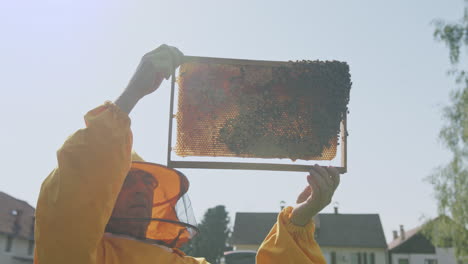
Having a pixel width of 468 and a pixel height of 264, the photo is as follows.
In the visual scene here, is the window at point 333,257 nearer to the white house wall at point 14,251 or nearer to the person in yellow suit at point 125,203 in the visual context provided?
the white house wall at point 14,251

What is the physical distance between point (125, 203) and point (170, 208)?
1.45ft

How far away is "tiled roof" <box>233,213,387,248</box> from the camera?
42156 millimetres

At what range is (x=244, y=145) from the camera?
110 inches

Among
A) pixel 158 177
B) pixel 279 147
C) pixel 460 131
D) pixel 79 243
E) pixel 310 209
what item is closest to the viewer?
pixel 79 243

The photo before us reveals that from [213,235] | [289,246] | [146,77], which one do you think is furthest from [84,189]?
[213,235]

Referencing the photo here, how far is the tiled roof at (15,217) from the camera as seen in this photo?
3181 centimetres

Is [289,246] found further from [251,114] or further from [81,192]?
[81,192]

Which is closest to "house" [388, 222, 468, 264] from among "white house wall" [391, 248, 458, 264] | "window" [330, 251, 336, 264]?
"white house wall" [391, 248, 458, 264]

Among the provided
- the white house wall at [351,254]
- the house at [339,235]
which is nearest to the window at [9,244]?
the house at [339,235]

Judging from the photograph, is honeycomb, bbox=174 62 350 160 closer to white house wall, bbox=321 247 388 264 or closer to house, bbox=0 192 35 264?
house, bbox=0 192 35 264

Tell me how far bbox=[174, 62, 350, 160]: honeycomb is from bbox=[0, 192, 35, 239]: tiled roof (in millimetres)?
31665

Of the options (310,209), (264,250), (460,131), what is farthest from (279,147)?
(460,131)

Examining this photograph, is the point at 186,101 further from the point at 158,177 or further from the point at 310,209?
the point at 310,209

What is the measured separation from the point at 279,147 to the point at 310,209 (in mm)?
427
